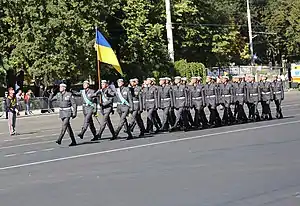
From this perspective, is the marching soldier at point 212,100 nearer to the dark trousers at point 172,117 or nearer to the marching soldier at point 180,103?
the marching soldier at point 180,103

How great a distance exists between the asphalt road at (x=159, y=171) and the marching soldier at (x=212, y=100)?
12.3ft

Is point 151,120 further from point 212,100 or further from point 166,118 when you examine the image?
point 212,100

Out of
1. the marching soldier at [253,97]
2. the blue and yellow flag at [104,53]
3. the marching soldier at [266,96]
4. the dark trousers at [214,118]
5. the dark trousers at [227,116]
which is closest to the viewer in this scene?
the dark trousers at [214,118]

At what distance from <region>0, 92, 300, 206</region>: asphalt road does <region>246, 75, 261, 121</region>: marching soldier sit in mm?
5397

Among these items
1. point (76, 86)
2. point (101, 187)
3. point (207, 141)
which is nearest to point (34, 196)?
point (101, 187)

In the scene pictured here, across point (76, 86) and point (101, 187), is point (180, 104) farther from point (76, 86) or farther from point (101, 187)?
point (76, 86)

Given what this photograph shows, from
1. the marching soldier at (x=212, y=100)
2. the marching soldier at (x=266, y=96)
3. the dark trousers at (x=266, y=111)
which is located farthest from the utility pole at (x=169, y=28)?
the marching soldier at (x=212, y=100)

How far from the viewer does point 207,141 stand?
723 inches

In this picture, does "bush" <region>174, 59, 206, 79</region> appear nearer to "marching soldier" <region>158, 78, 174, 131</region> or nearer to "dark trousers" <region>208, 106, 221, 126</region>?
"dark trousers" <region>208, 106, 221, 126</region>

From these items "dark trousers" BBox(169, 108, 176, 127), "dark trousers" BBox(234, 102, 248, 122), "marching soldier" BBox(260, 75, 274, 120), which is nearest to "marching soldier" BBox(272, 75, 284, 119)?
"marching soldier" BBox(260, 75, 274, 120)

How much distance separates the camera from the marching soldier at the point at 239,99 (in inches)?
987

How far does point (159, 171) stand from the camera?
1263cm

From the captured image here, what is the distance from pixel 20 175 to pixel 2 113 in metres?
32.7

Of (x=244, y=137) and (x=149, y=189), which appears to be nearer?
(x=149, y=189)
